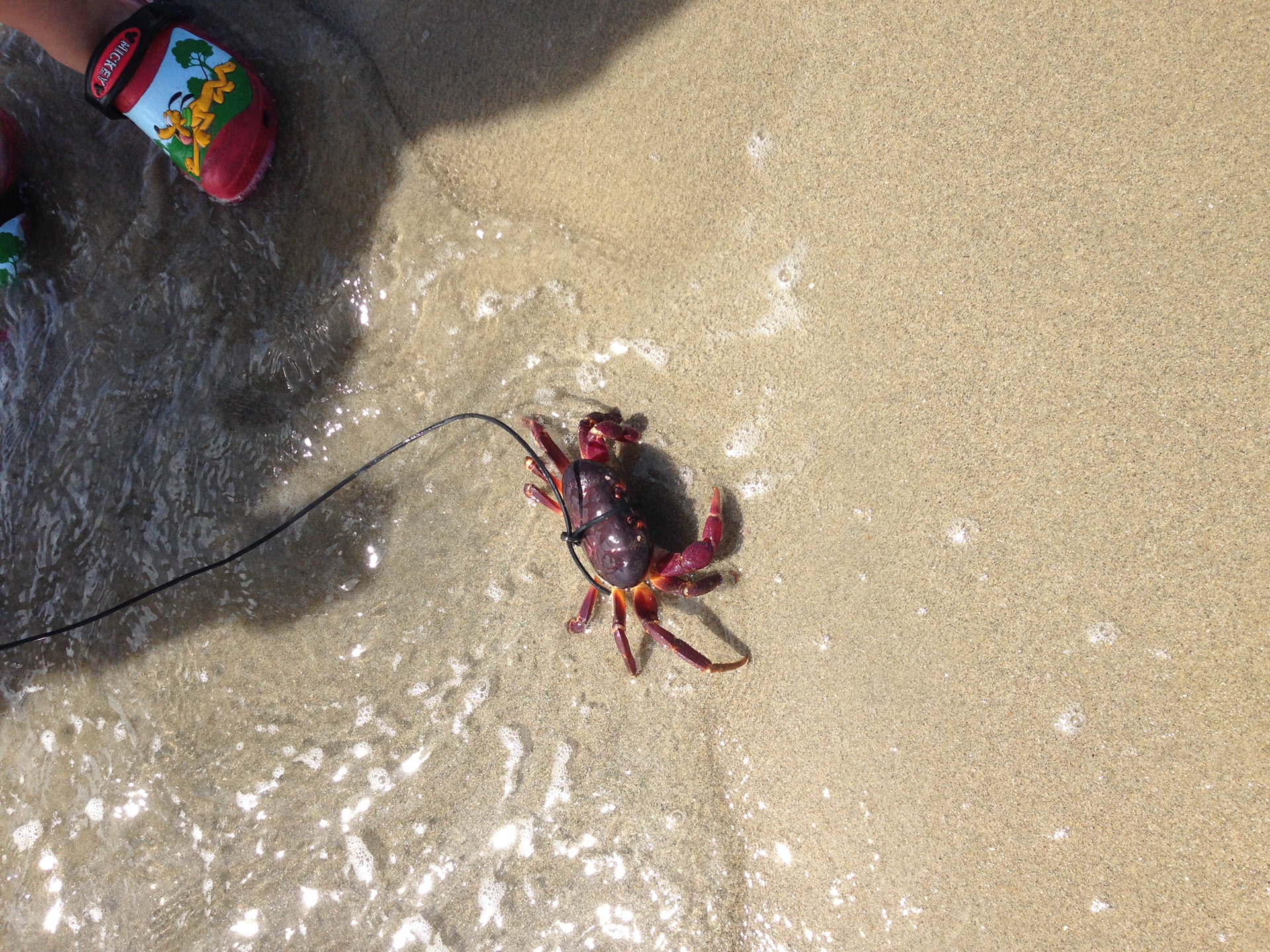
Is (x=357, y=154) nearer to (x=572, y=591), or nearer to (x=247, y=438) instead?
(x=247, y=438)

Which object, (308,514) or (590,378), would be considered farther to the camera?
(308,514)

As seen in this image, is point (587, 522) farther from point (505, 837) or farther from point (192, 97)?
point (192, 97)

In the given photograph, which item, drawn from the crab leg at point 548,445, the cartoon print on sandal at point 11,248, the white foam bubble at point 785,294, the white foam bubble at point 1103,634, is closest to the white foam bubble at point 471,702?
the crab leg at point 548,445

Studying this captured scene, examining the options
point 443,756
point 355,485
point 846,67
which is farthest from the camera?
point 355,485

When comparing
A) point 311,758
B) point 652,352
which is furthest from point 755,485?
point 311,758

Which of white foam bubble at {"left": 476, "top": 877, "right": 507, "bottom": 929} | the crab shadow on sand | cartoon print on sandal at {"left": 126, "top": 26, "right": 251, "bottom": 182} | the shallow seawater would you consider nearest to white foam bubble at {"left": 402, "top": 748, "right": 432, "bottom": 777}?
the shallow seawater

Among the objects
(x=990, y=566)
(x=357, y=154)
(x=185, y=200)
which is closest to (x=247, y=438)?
(x=185, y=200)
